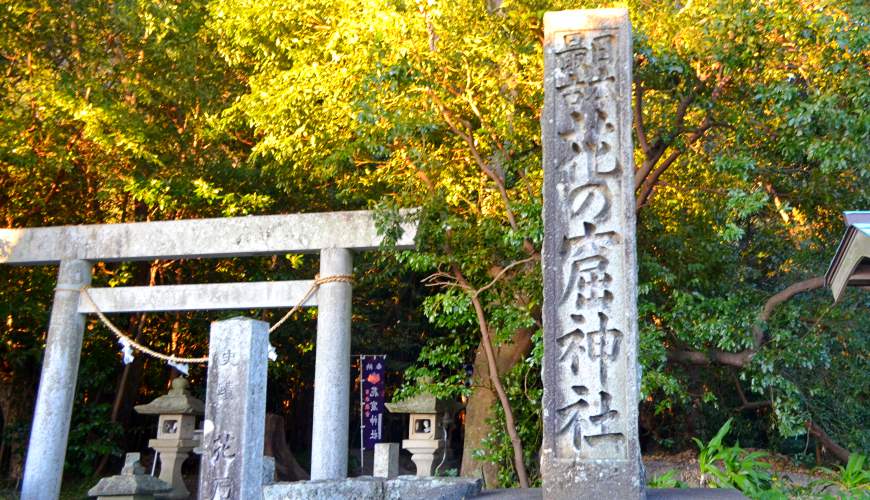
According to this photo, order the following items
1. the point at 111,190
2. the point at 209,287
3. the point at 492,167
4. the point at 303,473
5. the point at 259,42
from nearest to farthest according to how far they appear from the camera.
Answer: the point at 492,167
the point at 209,287
the point at 259,42
the point at 111,190
the point at 303,473

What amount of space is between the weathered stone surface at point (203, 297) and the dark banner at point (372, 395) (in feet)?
10.2

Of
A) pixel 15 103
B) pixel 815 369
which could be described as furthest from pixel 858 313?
pixel 15 103

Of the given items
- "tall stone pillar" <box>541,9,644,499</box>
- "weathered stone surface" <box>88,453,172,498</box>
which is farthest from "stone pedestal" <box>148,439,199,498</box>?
"tall stone pillar" <box>541,9,644,499</box>

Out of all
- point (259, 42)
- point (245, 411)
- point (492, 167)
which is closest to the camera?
point (245, 411)

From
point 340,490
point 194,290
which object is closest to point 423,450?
point 194,290

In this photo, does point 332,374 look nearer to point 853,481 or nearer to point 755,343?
point 755,343

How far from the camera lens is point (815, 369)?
9898mm

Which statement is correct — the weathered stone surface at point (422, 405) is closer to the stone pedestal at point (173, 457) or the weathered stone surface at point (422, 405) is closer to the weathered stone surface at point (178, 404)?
the weathered stone surface at point (178, 404)

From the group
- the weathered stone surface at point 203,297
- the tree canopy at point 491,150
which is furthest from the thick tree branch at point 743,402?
the weathered stone surface at point 203,297

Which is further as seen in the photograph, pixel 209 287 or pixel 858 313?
pixel 858 313

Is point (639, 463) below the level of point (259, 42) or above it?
below

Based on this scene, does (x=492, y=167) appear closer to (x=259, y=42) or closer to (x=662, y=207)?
(x=662, y=207)

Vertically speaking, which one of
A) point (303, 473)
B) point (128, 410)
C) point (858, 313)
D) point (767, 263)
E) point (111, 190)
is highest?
point (111, 190)

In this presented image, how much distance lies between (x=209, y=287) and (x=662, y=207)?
16.4 ft
